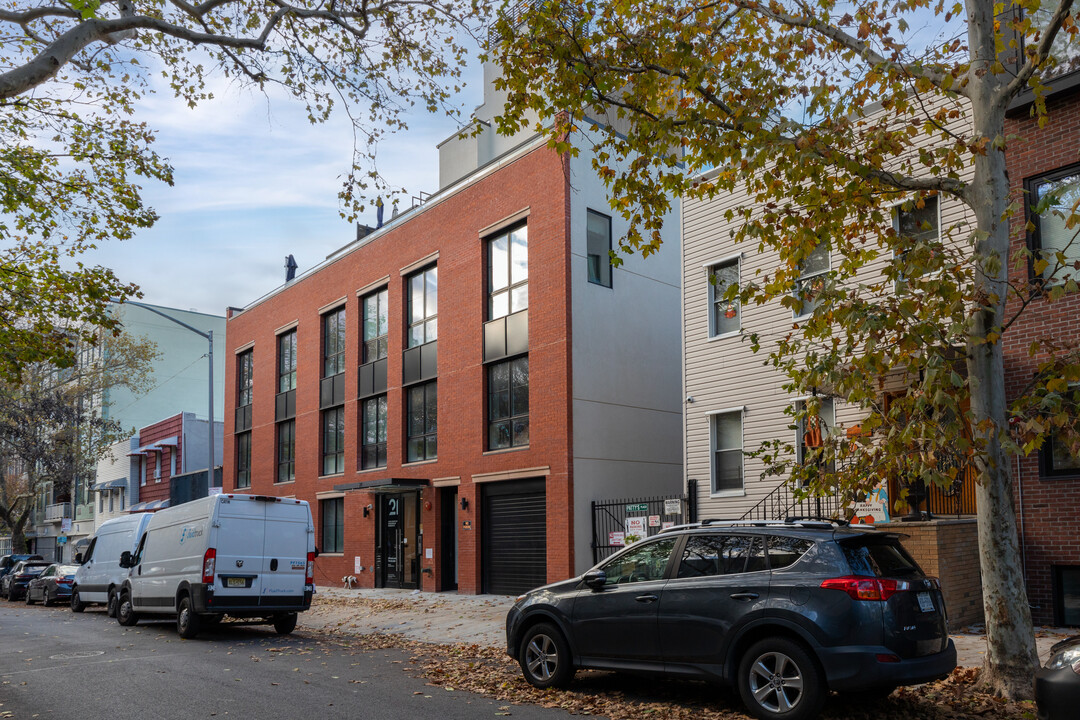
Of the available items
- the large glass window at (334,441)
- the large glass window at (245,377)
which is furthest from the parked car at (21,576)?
the large glass window at (334,441)

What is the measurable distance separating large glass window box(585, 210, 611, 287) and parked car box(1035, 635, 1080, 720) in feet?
52.3

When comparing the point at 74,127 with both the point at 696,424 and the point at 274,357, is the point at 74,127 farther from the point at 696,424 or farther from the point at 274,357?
the point at 274,357

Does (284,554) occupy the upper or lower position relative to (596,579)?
lower

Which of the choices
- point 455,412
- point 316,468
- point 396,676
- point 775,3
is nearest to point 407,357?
point 455,412

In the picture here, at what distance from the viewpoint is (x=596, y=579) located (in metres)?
9.41

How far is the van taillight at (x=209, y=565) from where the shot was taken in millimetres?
14961

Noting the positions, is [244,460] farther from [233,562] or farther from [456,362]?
[233,562]

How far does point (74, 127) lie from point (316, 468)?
1816cm

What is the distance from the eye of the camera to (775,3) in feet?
33.5

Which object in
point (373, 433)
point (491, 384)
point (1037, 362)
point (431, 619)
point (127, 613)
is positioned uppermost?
point (491, 384)

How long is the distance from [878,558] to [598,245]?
14857mm

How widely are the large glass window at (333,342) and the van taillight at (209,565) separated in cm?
1507

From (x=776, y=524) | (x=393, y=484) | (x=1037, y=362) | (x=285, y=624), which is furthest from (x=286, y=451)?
(x=776, y=524)

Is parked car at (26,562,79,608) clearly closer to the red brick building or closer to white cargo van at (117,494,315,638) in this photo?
the red brick building
